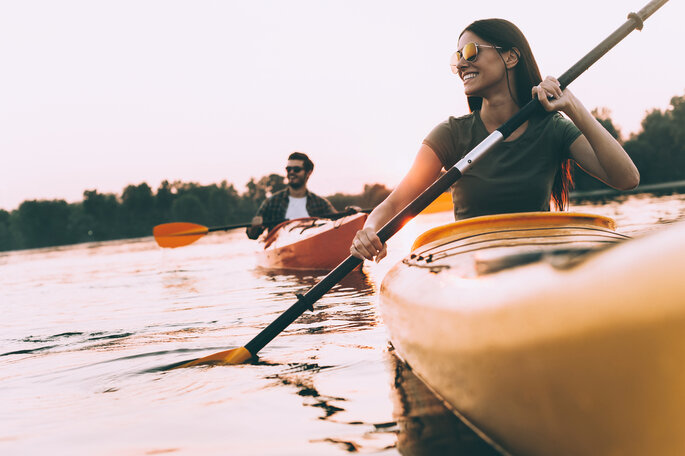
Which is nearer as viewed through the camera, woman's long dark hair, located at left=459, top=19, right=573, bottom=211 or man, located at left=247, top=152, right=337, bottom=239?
woman's long dark hair, located at left=459, top=19, right=573, bottom=211

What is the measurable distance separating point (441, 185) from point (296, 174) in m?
6.90

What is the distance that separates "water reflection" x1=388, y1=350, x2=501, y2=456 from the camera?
181cm

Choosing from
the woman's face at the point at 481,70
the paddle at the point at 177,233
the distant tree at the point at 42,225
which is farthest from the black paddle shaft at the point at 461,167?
the distant tree at the point at 42,225

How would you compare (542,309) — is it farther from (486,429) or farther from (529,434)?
(486,429)

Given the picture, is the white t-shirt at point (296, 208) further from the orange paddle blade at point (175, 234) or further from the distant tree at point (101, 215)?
the distant tree at point (101, 215)

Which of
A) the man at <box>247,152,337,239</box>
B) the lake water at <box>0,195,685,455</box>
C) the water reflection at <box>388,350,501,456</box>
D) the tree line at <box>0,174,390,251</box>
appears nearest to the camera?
the water reflection at <box>388,350,501,456</box>

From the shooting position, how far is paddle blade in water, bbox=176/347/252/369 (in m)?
3.42

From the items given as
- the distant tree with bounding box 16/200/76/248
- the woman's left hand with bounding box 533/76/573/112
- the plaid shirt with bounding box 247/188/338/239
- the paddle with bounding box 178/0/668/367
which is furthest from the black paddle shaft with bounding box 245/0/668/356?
the distant tree with bounding box 16/200/76/248

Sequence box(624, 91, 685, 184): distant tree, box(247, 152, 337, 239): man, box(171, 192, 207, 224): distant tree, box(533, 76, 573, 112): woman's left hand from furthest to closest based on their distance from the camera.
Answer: box(171, 192, 207, 224): distant tree < box(624, 91, 685, 184): distant tree < box(247, 152, 337, 239): man < box(533, 76, 573, 112): woman's left hand

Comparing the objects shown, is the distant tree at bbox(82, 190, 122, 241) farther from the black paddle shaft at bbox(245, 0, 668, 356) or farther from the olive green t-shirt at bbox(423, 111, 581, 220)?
the olive green t-shirt at bbox(423, 111, 581, 220)

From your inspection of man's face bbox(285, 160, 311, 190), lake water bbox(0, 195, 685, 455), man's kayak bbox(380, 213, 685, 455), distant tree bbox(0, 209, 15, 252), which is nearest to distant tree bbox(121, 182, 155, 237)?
distant tree bbox(0, 209, 15, 252)

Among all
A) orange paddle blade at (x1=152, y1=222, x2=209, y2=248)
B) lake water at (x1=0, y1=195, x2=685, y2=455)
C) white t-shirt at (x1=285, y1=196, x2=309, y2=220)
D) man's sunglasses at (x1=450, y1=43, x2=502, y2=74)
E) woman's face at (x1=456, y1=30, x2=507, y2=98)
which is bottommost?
lake water at (x1=0, y1=195, x2=685, y2=455)

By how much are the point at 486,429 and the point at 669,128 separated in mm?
74038

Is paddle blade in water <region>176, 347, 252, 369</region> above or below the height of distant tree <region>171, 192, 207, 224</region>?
below
